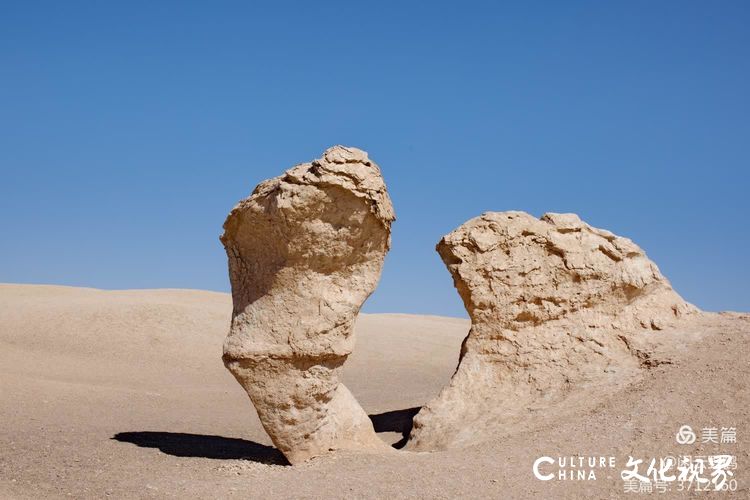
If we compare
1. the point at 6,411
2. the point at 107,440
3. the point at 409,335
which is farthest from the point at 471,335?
the point at 409,335

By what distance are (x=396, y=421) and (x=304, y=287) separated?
195 inches

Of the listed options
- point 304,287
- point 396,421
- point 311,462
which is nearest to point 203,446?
point 311,462

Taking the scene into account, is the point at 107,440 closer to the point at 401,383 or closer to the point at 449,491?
the point at 449,491

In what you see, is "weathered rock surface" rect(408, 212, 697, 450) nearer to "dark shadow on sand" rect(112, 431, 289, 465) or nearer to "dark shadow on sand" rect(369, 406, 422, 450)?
"dark shadow on sand" rect(369, 406, 422, 450)

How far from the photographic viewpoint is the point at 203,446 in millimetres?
9641

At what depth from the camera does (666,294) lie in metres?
9.90

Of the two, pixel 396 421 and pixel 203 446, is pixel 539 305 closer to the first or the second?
pixel 396 421

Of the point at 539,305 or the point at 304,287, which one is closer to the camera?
the point at 304,287

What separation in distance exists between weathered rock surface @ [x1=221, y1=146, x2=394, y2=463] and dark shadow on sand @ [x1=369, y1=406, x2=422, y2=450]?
2346mm

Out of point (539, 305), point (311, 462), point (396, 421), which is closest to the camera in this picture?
point (311, 462)

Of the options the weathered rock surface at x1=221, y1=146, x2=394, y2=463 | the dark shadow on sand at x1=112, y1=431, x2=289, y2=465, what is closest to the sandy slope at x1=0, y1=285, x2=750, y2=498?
the dark shadow on sand at x1=112, y1=431, x2=289, y2=465

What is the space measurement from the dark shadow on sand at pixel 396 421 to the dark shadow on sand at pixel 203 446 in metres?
1.95

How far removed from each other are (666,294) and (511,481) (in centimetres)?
456

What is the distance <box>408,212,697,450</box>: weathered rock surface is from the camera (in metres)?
9.22
